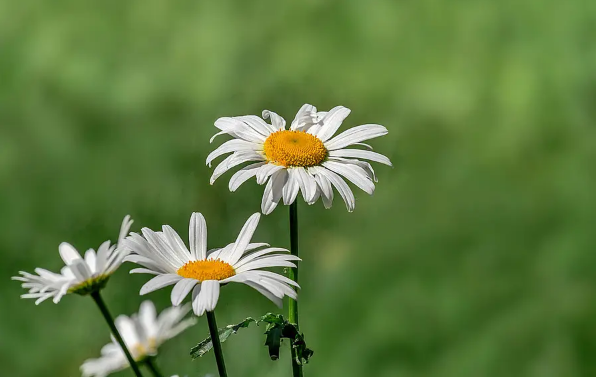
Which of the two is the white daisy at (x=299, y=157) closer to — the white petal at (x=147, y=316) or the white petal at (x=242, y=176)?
the white petal at (x=242, y=176)

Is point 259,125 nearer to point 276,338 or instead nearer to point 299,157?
point 299,157

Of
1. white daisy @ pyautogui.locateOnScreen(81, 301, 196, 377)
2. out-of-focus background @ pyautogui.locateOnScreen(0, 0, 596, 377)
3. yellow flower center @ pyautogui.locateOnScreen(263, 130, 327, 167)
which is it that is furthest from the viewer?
out-of-focus background @ pyautogui.locateOnScreen(0, 0, 596, 377)

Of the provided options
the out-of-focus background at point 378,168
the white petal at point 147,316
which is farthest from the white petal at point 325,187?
the out-of-focus background at point 378,168

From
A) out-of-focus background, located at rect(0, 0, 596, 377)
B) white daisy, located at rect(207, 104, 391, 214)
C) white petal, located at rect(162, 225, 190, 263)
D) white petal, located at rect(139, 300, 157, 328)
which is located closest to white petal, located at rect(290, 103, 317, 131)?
white daisy, located at rect(207, 104, 391, 214)

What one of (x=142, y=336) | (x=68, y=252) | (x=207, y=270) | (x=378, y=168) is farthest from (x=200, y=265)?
(x=378, y=168)

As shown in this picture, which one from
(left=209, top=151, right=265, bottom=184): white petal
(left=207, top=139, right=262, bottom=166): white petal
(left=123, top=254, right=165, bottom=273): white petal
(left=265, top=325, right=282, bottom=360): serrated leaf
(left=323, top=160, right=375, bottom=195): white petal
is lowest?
(left=265, top=325, right=282, bottom=360): serrated leaf

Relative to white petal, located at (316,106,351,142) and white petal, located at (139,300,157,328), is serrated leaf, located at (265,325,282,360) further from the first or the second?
white petal, located at (139,300,157,328)

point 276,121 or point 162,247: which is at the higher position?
point 276,121

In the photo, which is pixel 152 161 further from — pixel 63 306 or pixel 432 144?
pixel 432 144
